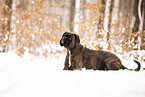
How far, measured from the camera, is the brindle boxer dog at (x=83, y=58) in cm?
273

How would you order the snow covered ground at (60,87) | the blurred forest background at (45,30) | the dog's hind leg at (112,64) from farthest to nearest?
the blurred forest background at (45,30)
the dog's hind leg at (112,64)
the snow covered ground at (60,87)

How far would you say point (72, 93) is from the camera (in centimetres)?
144

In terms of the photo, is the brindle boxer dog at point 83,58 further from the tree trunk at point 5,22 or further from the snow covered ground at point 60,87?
the tree trunk at point 5,22

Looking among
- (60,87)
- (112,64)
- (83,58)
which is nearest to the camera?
(60,87)

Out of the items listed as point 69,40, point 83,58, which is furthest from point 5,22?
point 83,58

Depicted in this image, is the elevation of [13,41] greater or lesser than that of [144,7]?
lesser

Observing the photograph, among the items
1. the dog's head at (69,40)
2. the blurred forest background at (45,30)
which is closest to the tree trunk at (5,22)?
the blurred forest background at (45,30)

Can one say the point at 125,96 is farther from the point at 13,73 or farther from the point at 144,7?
the point at 144,7

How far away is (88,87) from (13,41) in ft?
16.6

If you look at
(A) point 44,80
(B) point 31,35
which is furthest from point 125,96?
(B) point 31,35

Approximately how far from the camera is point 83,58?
288cm

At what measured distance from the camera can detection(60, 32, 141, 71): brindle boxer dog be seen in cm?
273

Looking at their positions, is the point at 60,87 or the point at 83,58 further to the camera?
the point at 83,58

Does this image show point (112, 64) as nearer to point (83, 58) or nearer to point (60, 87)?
point (83, 58)
